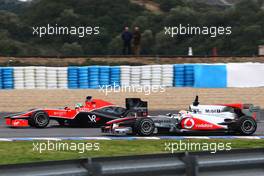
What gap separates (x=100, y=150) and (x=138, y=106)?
10.4 feet

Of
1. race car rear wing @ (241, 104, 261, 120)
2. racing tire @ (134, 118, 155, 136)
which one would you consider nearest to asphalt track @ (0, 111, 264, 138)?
race car rear wing @ (241, 104, 261, 120)

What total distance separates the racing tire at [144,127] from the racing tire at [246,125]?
193 cm

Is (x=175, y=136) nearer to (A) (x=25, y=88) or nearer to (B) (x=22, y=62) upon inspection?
(A) (x=25, y=88)

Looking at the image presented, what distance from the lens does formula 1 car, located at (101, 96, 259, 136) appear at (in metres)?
15.4

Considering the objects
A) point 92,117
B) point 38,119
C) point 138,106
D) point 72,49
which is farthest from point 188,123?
point 72,49

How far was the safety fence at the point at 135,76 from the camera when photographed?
2219 centimetres

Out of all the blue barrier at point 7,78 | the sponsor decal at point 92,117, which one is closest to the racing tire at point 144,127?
the sponsor decal at point 92,117

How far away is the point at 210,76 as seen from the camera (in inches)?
899

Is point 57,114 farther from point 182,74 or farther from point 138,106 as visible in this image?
point 182,74

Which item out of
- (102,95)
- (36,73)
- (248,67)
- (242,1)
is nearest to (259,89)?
(248,67)

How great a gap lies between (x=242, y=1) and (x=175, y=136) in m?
29.8

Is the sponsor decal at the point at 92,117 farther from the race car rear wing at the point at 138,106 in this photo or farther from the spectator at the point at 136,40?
the spectator at the point at 136,40

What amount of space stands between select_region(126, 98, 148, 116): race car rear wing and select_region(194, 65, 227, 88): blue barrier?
6489 millimetres

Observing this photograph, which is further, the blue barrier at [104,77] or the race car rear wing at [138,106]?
the blue barrier at [104,77]
